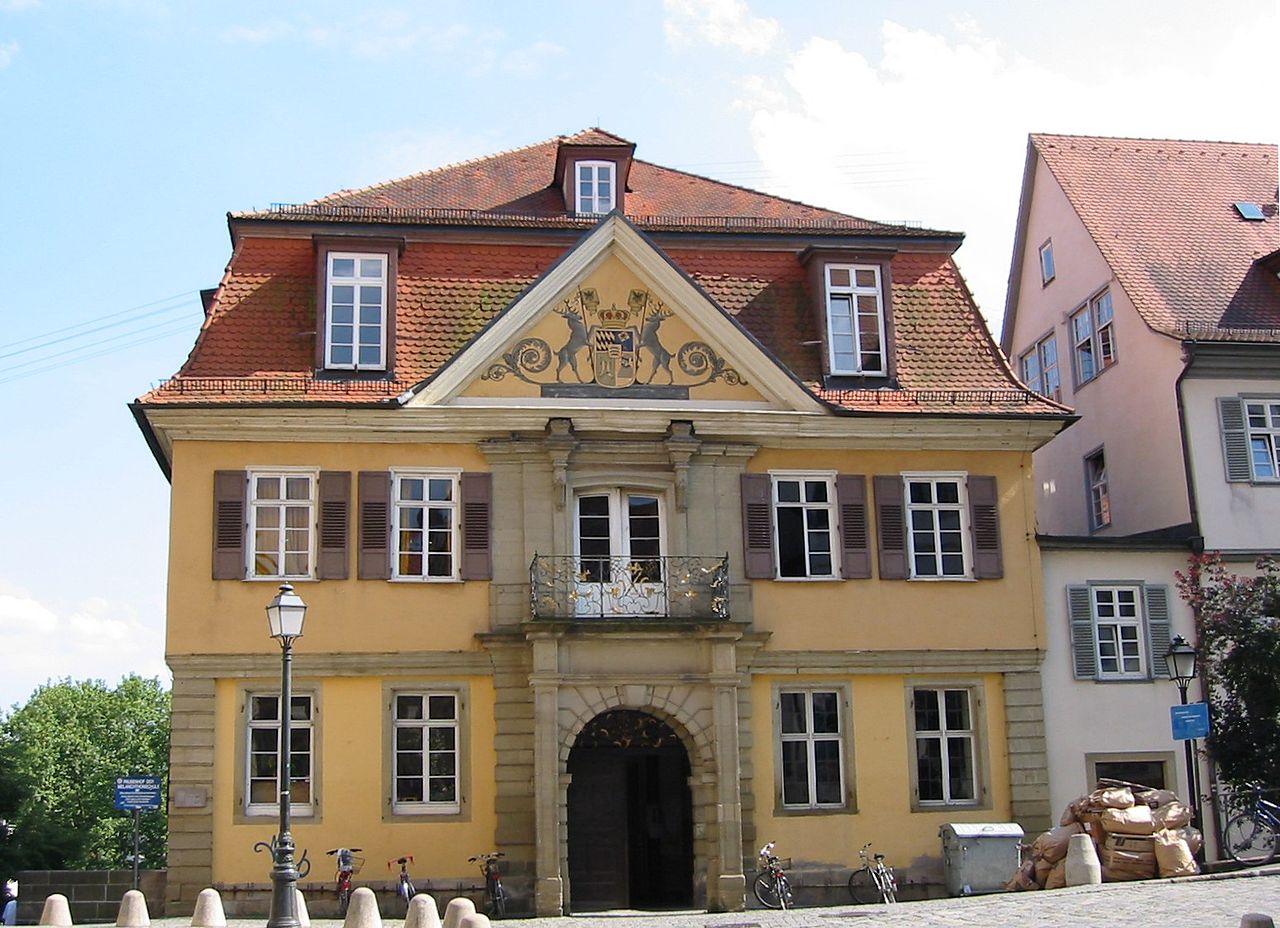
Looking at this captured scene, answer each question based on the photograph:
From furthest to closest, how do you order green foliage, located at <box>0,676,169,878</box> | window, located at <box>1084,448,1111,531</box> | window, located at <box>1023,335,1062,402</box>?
green foliage, located at <box>0,676,169,878</box>
window, located at <box>1023,335,1062,402</box>
window, located at <box>1084,448,1111,531</box>

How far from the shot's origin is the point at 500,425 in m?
25.3

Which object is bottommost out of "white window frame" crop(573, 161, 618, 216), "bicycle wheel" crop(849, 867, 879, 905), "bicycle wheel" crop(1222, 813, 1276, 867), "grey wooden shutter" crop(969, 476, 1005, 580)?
"bicycle wheel" crop(849, 867, 879, 905)

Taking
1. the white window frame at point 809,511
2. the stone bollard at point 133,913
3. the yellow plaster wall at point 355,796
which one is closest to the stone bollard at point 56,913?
the stone bollard at point 133,913

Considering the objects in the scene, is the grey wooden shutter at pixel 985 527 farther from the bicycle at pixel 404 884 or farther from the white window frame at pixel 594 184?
the bicycle at pixel 404 884

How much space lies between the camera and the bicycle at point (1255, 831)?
24312 millimetres

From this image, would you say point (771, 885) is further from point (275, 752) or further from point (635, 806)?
point (275, 752)

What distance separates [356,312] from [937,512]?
32.0ft

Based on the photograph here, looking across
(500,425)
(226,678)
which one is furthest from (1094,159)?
(226,678)

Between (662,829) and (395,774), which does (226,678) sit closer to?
(395,774)

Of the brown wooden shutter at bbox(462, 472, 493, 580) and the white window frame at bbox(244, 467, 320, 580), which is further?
the brown wooden shutter at bbox(462, 472, 493, 580)

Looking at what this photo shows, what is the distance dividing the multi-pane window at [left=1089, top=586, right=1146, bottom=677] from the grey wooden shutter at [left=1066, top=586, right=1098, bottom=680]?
10 cm

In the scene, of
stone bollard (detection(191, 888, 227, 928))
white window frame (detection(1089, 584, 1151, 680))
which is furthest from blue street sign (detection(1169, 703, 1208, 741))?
stone bollard (detection(191, 888, 227, 928))

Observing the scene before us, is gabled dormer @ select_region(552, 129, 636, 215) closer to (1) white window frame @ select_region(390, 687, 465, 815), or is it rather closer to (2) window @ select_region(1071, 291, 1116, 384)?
(1) white window frame @ select_region(390, 687, 465, 815)

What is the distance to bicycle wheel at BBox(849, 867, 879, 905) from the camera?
24.6m
